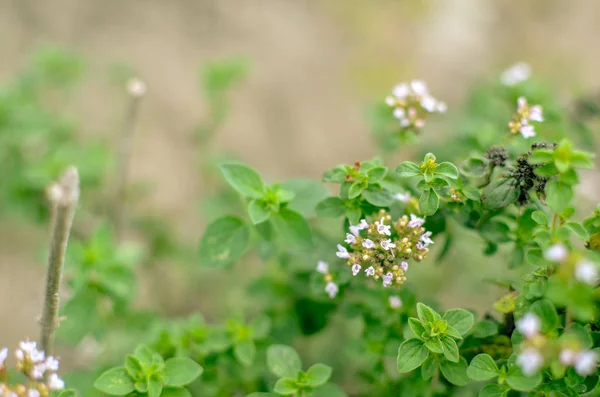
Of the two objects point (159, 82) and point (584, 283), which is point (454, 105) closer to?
point (159, 82)

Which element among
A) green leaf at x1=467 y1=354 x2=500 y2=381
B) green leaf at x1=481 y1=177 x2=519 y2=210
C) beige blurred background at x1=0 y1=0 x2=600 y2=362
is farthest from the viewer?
beige blurred background at x1=0 y1=0 x2=600 y2=362

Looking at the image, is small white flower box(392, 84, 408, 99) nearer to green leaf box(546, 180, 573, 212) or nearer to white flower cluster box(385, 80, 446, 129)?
white flower cluster box(385, 80, 446, 129)

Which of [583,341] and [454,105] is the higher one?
[454,105]

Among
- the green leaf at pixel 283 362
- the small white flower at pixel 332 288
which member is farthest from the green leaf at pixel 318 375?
the small white flower at pixel 332 288

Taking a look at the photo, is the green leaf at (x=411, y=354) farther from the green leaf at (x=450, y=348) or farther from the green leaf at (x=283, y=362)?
the green leaf at (x=283, y=362)

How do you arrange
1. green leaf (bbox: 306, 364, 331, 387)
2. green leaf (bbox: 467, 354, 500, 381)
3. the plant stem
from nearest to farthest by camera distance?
1. the plant stem
2. green leaf (bbox: 467, 354, 500, 381)
3. green leaf (bbox: 306, 364, 331, 387)

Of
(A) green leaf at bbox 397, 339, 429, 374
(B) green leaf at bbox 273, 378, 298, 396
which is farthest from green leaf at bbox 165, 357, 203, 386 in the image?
(A) green leaf at bbox 397, 339, 429, 374

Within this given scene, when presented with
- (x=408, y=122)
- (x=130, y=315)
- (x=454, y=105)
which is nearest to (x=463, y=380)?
(x=408, y=122)
